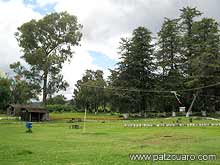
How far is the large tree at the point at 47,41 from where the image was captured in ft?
241

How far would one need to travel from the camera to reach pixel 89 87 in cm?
10206

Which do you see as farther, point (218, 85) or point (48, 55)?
point (48, 55)

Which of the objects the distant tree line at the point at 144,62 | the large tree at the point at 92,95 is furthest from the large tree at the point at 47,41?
the large tree at the point at 92,95

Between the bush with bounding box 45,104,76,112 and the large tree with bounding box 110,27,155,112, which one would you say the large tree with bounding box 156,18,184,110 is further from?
the bush with bounding box 45,104,76,112

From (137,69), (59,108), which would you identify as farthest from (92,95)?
(137,69)

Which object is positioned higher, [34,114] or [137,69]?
[137,69]

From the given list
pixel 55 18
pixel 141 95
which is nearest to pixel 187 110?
pixel 141 95

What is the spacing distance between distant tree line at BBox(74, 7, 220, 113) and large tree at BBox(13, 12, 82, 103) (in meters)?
11.3

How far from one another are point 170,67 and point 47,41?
25707mm

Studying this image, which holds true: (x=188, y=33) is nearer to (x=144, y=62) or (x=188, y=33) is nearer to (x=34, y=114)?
(x=144, y=62)

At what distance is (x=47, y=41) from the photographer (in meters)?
75.6

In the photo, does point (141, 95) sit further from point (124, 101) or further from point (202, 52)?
point (202, 52)

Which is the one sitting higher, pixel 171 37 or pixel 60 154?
pixel 171 37

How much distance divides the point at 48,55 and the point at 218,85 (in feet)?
110
